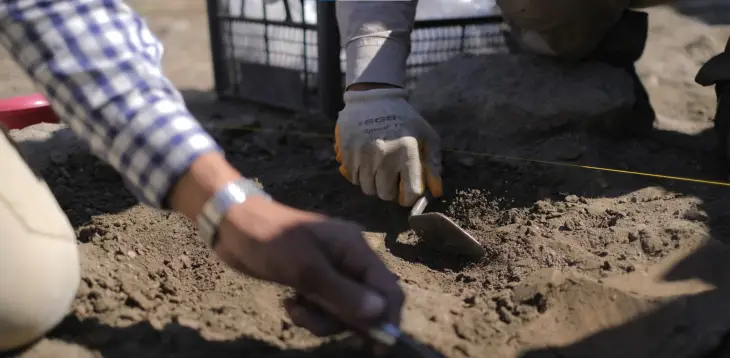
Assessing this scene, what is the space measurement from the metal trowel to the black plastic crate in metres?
0.84

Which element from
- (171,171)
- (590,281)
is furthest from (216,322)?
(590,281)

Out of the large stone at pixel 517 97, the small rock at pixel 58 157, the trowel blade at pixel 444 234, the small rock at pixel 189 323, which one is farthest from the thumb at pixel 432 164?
the small rock at pixel 58 157

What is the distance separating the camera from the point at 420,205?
1.59m

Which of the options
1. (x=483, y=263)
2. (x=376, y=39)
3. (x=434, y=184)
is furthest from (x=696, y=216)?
(x=376, y=39)

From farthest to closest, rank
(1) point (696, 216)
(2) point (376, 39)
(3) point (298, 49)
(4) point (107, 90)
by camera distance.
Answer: (3) point (298, 49) < (2) point (376, 39) < (1) point (696, 216) < (4) point (107, 90)

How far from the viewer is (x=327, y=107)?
2.33 metres

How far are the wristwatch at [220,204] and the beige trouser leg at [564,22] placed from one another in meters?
1.36

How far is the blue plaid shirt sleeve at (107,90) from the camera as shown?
3.12ft

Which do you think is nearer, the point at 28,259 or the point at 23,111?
the point at 28,259

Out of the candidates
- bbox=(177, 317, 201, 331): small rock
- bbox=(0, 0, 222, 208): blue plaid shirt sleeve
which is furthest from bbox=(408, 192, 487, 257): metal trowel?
bbox=(0, 0, 222, 208): blue plaid shirt sleeve

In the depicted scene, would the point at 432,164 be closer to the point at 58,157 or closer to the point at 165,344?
the point at 165,344

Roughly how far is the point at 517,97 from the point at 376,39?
0.49 metres

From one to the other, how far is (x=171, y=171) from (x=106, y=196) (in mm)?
955

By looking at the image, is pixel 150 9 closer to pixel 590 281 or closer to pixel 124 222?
pixel 124 222
